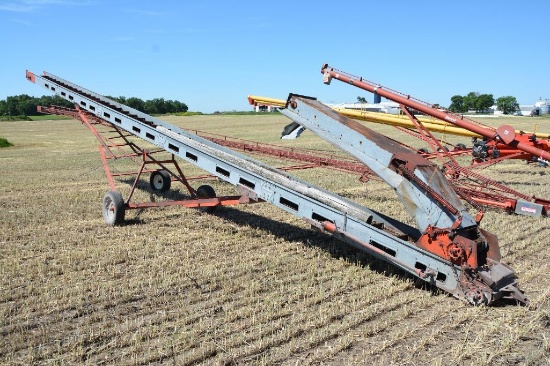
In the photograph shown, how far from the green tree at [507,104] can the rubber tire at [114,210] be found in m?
139

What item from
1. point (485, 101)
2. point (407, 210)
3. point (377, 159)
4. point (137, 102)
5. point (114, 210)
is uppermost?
point (485, 101)

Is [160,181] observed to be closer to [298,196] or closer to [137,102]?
[298,196]

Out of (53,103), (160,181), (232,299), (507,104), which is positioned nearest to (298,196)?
(232,299)

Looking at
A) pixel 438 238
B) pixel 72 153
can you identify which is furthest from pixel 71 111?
pixel 72 153

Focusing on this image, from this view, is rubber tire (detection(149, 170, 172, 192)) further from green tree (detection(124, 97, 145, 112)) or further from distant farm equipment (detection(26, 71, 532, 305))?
green tree (detection(124, 97, 145, 112))

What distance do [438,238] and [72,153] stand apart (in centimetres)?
2182

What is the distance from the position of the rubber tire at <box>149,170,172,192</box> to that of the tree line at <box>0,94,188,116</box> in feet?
202

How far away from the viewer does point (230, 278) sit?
21.5ft

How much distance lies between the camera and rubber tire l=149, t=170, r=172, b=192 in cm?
1238

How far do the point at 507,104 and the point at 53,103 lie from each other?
116 metres

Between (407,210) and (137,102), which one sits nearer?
(407,210)

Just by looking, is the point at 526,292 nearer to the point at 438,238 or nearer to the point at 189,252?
the point at 438,238

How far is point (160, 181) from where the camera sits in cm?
1252

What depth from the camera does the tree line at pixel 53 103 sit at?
76.6m
